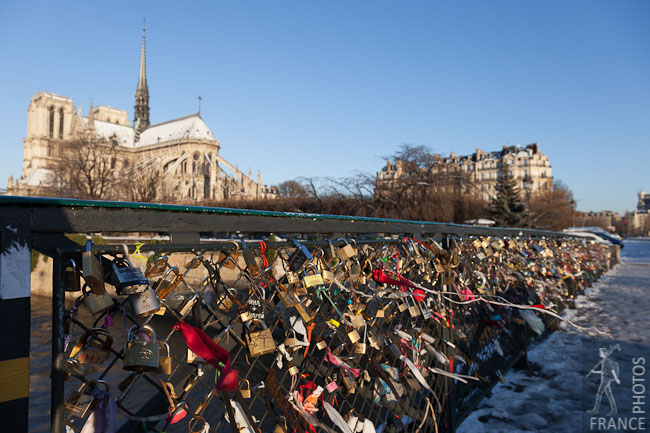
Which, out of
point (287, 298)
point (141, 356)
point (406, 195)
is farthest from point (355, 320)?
point (406, 195)

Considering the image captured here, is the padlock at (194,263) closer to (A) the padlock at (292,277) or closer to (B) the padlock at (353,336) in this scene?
(A) the padlock at (292,277)

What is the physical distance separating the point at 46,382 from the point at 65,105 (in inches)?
3252

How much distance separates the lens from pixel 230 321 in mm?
1283

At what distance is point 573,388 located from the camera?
3938 mm

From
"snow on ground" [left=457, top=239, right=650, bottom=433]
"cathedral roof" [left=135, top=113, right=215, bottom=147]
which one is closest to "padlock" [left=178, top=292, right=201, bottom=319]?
"snow on ground" [left=457, top=239, right=650, bottom=433]

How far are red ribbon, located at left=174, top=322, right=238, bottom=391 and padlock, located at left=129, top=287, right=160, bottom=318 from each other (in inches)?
6.4

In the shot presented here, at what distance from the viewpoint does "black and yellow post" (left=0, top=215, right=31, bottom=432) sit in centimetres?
83

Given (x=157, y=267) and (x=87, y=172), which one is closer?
(x=157, y=267)

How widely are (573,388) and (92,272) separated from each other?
15.1ft

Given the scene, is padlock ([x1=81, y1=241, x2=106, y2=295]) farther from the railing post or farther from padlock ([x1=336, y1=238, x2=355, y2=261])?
padlock ([x1=336, y1=238, x2=355, y2=261])

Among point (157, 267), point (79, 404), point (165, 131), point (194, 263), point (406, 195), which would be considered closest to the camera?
point (79, 404)

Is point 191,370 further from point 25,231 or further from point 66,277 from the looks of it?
point 25,231

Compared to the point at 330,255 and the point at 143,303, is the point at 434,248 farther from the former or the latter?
the point at 143,303

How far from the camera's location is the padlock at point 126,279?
898 mm
